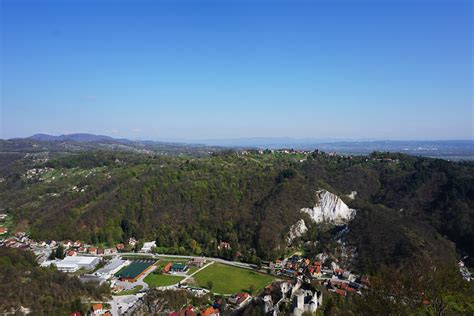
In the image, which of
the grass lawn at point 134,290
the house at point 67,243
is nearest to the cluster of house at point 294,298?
the grass lawn at point 134,290

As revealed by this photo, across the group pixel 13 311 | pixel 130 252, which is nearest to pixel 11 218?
pixel 130 252

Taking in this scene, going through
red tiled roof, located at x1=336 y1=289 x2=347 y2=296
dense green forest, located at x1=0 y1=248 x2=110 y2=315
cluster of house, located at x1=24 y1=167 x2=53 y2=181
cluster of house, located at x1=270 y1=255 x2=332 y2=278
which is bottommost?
cluster of house, located at x1=270 y1=255 x2=332 y2=278

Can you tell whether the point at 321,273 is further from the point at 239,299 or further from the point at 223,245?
the point at 223,245

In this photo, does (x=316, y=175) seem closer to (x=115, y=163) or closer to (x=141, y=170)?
(x=141, y=170)

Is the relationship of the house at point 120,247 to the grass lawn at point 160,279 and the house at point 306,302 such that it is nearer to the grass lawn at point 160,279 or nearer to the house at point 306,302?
the grass lawn at point 160,279

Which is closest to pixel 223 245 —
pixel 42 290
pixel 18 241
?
pixel 42 290

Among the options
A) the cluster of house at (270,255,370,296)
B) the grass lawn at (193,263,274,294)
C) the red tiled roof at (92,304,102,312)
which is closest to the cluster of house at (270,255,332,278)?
the cluster of house at (270,255,370,296)

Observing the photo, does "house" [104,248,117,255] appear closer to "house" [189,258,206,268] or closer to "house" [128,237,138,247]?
"house" [128,237,138,247]
